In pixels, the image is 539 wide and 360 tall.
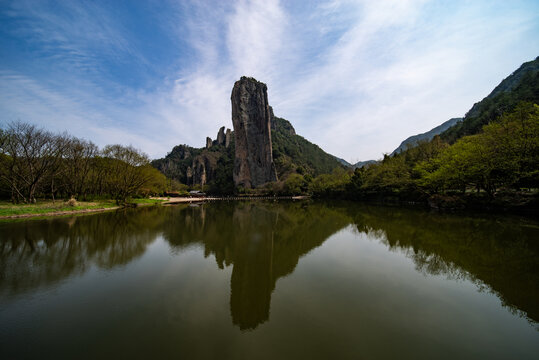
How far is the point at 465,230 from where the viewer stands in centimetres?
1445

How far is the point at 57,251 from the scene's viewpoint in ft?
34.2

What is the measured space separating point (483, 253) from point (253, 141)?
89038 millimetres

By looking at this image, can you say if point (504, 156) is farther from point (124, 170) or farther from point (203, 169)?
point (203, 169)

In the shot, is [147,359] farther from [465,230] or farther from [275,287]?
[465,230]

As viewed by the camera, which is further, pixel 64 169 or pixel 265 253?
pixel 64 169

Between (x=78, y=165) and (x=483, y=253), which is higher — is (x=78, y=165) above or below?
above

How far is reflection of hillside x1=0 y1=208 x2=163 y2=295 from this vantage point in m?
7.44

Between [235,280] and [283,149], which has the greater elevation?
[283,149]

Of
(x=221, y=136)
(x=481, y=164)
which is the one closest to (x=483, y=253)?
(x=481, y=164)

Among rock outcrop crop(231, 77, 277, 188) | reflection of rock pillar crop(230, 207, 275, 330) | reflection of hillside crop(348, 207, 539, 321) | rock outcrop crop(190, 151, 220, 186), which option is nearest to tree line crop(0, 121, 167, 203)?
reflection of rock pillar crop(230, 207, 275, 330)

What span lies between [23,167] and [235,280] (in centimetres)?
A: 3614

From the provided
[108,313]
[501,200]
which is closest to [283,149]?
[501,200]

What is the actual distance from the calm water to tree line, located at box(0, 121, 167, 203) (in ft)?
72.6

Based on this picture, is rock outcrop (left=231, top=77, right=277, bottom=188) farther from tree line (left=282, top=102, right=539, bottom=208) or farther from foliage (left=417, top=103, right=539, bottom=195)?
foliage (left=417, top=103, right=539, bottom=195)
